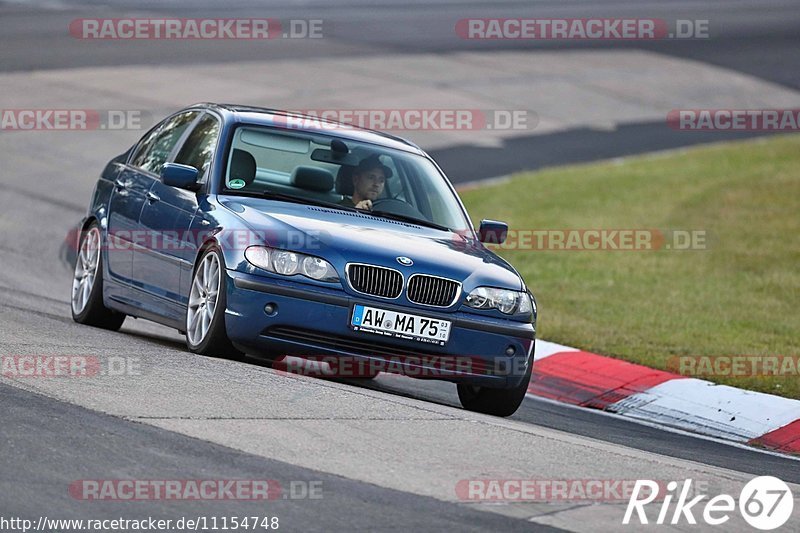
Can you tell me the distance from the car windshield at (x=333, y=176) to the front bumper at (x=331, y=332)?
3.63 feet

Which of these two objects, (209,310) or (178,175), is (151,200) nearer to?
(178,175)

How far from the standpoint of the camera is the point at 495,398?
949cm

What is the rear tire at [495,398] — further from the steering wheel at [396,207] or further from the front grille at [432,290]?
the steering wheel at [396,207]

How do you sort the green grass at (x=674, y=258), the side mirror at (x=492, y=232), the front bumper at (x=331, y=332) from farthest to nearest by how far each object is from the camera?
1. the green grass at (x=674, y=258)
2. the side mirror at (x=492, y=232)
3. the front bumper at (x=331, y=332)

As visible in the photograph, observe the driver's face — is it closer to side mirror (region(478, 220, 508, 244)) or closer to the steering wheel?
the steering wheel

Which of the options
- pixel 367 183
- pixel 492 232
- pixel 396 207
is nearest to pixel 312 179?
pixel 367 183

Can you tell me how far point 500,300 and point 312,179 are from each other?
156 centimetres

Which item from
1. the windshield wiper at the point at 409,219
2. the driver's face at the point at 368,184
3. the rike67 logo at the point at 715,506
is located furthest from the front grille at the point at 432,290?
the rike67 logo at the point at 715,506

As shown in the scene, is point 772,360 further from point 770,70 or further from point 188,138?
point 770,70

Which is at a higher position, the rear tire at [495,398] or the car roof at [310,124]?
the car roof at [310,124]

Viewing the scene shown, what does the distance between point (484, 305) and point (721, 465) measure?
1614mm

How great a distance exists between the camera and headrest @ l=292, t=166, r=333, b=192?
977 centimetres

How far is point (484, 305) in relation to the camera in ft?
29.4

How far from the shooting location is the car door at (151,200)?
990 cm
